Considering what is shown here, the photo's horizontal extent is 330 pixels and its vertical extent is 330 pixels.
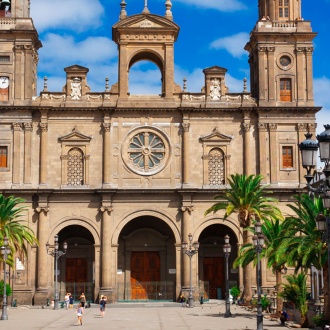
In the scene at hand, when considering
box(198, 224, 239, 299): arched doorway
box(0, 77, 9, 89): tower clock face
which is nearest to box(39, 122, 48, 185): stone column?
box(0, 77, 9, 89): tower clock face

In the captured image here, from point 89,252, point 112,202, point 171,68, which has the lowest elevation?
point 89,252

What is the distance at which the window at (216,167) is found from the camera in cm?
6322

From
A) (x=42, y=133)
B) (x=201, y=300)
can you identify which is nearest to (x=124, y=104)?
(x=42, y=133)

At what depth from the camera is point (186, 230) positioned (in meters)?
61.6

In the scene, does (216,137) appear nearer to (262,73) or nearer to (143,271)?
(262,73)

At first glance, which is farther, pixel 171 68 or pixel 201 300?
pixel 171 68

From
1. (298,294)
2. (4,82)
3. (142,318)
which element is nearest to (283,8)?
(4,82)

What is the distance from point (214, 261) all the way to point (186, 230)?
19.3ft

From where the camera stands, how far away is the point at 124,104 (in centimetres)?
6334

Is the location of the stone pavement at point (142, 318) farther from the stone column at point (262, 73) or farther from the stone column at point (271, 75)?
the stone column at point (262, 73)

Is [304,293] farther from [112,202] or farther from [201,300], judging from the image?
[112,202]

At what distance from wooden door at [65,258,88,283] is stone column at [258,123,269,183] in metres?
17.3

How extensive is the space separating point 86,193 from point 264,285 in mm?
16531

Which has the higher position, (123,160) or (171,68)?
(171,68)
